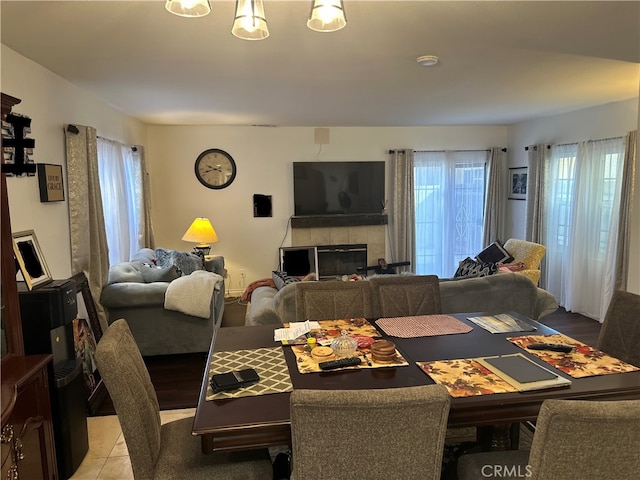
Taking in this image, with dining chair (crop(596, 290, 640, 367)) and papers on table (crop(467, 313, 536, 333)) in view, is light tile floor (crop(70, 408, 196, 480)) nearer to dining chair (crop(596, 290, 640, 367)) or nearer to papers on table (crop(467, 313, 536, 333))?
papers on table (crop(467, 313, 536, 333))

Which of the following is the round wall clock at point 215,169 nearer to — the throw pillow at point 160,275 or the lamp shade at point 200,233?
the lamp shade at point 200,233

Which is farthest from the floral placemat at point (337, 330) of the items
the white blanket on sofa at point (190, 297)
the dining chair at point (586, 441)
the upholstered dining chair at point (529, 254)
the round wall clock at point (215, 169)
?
the round wall clock at point (215, 169)

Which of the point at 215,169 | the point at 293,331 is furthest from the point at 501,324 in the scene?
the point at 215,169

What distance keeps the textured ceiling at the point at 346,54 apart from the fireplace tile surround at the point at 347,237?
2070 mm

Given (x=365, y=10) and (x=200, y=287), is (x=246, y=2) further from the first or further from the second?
(x=200, y=287)

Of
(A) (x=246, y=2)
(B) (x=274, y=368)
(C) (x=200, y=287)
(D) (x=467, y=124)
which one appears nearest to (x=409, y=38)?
(A) (x=246, y=2)

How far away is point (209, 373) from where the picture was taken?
175 centimetres

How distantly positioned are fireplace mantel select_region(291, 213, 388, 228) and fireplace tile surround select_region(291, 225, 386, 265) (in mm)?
57

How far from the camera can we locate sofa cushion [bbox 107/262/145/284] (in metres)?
3.86

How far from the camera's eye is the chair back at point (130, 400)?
1527 millimetres

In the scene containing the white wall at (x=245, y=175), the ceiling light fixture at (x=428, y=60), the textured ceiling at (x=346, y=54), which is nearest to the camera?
the textured ceiling at (x=346, y=54)

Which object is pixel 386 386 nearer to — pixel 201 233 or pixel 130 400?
pixel 130 400

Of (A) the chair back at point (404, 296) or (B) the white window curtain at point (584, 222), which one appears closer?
(A) the chair back at point (404, 296)

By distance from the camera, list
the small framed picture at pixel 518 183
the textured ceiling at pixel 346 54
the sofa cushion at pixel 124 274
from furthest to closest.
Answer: the small framed picture at pixel 518 183, the sofa cushion at pixel 124 274, the textured ceiling at pixel 346 54
